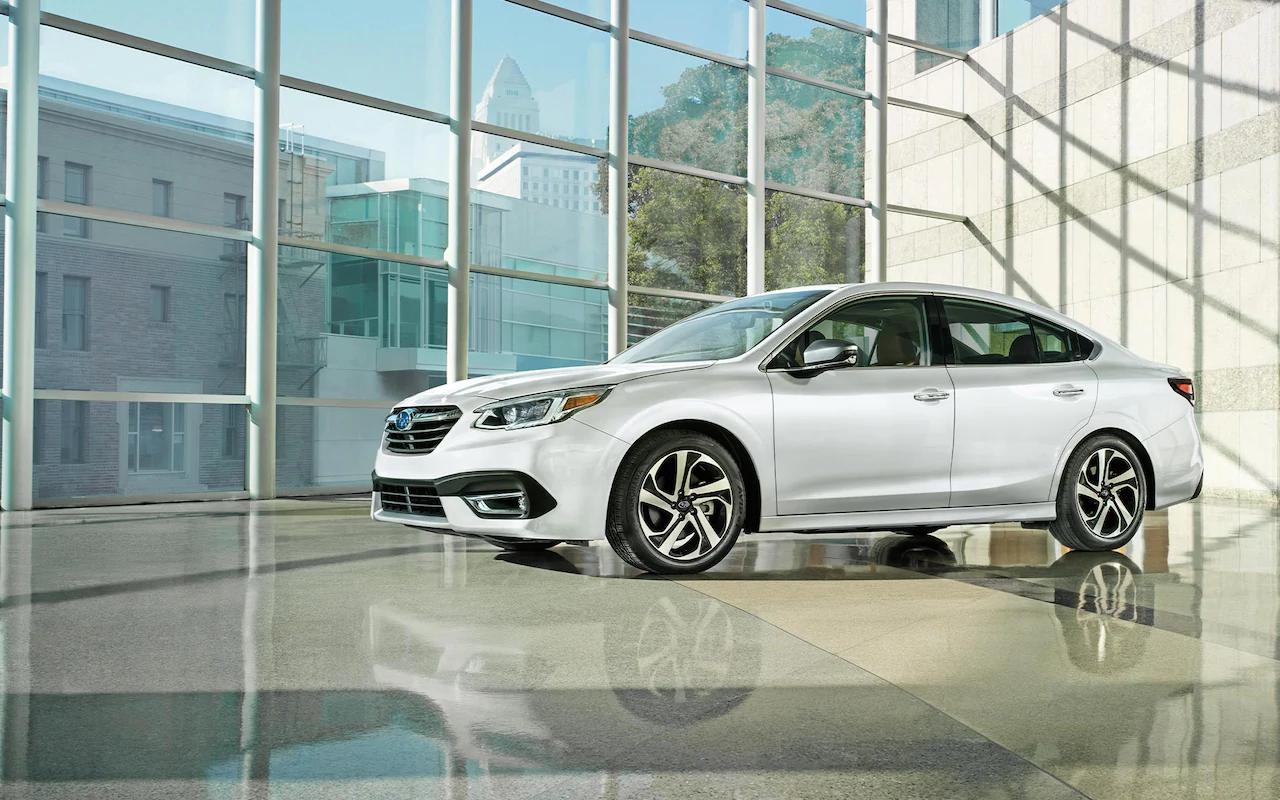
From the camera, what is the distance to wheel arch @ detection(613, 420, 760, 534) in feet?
18.5

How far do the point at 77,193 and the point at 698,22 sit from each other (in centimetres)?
921

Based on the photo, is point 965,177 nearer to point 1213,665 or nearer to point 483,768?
point 1213,665

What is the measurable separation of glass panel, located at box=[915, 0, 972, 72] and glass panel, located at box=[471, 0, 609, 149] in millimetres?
6793

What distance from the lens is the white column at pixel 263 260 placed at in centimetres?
1195

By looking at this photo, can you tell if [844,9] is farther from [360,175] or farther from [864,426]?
[864,426]

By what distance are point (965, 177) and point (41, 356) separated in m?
14.5

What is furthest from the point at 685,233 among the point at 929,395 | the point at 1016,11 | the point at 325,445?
the point at 929,395

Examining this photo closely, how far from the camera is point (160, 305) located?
11.5m

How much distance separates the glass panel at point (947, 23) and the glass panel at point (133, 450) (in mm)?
13450

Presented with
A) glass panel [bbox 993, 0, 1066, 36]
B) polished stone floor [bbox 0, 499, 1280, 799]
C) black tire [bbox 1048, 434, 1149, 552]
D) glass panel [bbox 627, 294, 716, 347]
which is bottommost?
polished stone floor [bbox 0, 499, 1280, 799]

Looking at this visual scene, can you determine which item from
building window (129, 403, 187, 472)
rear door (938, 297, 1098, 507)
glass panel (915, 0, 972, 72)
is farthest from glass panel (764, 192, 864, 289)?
rear door (938, 297, 1098, 507)

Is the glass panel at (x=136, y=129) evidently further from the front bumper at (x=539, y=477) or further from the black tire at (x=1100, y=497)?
the black tire at (x=1100, y=497)

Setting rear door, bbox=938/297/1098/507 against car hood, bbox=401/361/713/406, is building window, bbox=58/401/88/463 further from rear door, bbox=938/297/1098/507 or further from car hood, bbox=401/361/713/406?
rear door, bbox=938/297/1098/507

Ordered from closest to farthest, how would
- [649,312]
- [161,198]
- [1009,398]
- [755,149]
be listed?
1. [1009,398]
2. [161,198]
3. [649,312]
4. [755,149]
